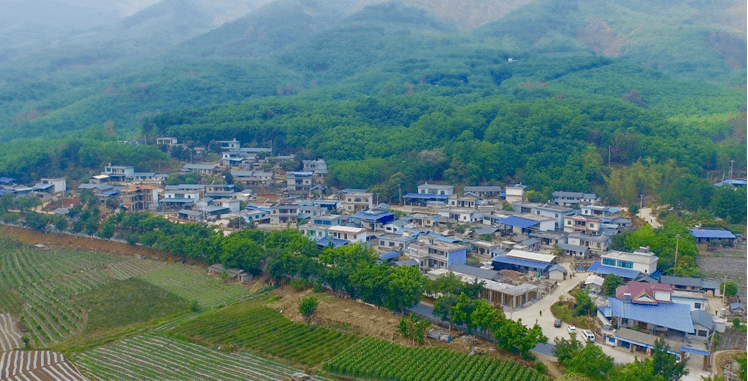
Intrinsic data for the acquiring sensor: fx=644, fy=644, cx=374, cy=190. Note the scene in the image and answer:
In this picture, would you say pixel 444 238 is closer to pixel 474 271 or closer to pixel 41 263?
pixel 474 271

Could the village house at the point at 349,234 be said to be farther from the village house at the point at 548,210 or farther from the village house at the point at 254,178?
the village house at the point at 254,178

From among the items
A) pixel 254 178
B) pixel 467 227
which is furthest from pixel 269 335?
pixel 254 178

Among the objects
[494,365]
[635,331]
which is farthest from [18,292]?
[635,331]

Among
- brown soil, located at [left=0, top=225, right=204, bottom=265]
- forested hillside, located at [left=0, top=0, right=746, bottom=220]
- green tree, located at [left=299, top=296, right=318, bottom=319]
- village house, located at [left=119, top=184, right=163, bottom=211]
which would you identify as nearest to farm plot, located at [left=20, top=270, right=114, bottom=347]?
brown soil, located at [left=0, top=225, right=204, bottom=265]

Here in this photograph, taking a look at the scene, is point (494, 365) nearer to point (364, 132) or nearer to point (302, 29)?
point (364, 132)

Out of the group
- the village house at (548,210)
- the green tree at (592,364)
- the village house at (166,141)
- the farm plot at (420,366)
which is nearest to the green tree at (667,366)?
the green tree at (592,364)
